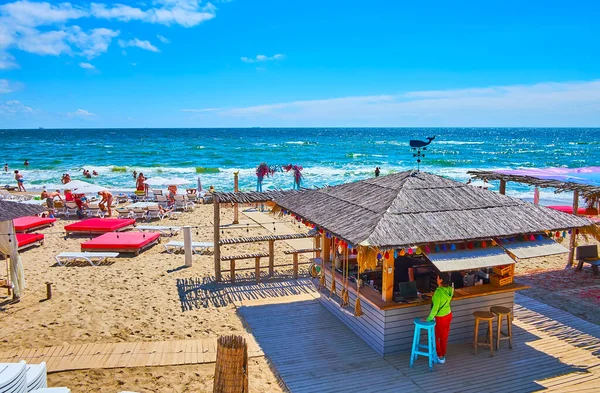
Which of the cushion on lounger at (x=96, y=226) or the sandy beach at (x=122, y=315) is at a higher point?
the cushion on lounger at (x=96, y=226)

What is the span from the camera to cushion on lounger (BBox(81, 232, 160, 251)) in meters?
13.3

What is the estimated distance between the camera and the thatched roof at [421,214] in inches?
268

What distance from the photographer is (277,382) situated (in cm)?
645

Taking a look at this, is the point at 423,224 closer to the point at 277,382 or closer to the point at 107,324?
the point at 277,382

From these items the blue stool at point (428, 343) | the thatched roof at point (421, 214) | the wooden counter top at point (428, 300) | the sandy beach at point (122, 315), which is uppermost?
the thatched roof at point (421, 214)

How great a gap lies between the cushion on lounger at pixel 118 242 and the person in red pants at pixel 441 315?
9.31 m

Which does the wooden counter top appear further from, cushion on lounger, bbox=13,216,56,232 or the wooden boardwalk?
cushion on lounger, bbox=13,216,56,232

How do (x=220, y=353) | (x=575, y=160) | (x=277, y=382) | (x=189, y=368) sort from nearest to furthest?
1. (x=220, y=353)
2. (x=277, y=382)
3. (x=189, y=368)
4. (x=575, y=160)

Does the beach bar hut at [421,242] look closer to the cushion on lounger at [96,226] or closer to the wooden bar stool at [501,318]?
the wooden bar stool at [501,318]

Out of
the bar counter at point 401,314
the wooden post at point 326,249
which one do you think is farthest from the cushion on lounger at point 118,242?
the bar counter at point 401,314

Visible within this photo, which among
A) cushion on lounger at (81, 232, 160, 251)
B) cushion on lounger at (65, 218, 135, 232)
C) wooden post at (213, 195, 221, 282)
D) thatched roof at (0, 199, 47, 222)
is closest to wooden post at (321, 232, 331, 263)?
wooden post at (213, 195, 221, 282)

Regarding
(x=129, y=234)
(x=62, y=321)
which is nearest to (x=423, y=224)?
(x=62, y=321)

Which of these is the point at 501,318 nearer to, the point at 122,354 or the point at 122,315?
the point at 122,354

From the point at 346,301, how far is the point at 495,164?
1799 inches
